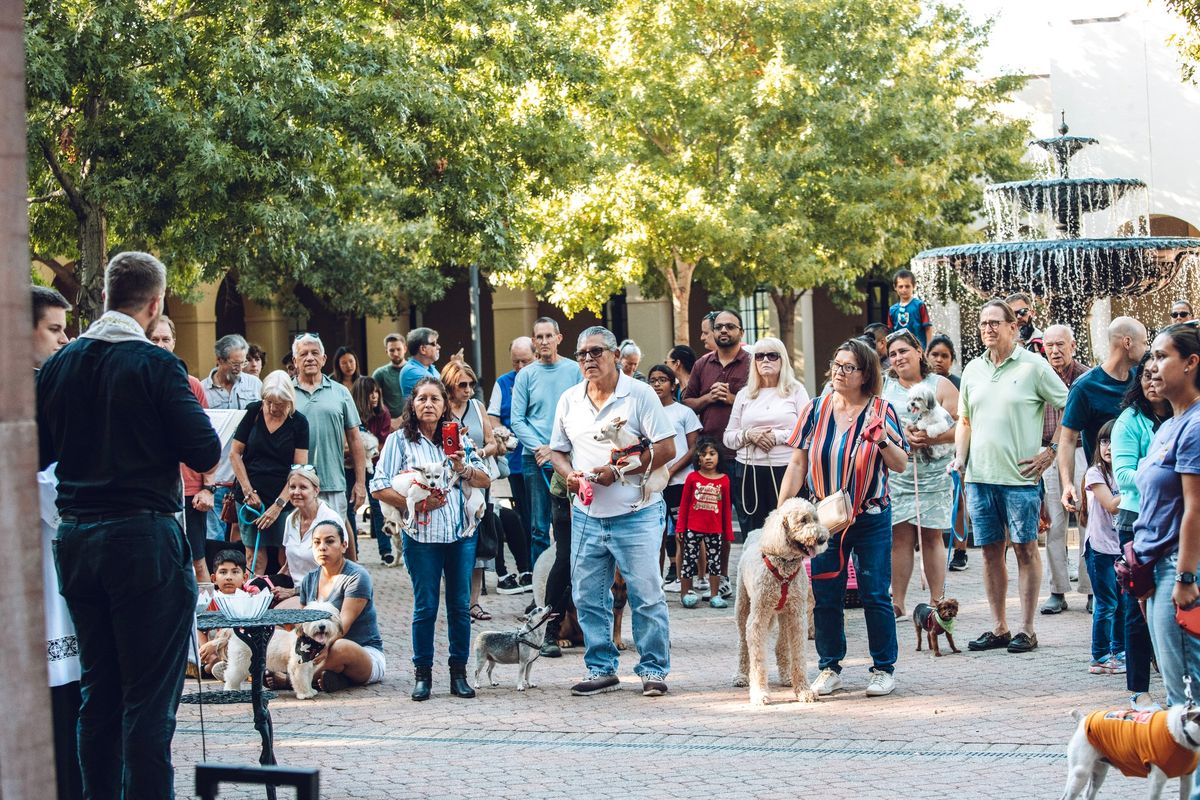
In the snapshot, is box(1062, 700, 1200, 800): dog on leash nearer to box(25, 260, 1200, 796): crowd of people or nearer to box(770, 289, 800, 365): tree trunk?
box(25, 260, 1200, 796): crowd of people

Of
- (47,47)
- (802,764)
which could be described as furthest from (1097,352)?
(802,764)

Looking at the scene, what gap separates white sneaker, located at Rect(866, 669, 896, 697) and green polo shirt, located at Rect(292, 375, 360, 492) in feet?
16.3

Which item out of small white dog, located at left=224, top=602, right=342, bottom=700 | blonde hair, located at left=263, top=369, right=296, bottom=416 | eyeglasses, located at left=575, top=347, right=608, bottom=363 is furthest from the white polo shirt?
blonde hair, located at left=263, top=369, right=296, bottom=416

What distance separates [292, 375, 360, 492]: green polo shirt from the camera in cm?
1139

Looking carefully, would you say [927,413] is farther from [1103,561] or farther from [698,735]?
[698,735]

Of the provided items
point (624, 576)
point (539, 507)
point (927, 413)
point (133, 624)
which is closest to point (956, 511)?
point (927, 413)

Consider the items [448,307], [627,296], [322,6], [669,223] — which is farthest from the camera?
[448,307]

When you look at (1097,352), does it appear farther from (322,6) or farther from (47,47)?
(47,47)

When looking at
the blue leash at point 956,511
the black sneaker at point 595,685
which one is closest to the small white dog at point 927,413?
the blue leash at point 956,511

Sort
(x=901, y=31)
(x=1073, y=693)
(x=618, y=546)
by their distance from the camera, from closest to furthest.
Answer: (x=1073, y=693) → (x=618, y=546) → (x=901, y=31)

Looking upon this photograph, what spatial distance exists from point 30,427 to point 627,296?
Answer: 36940 millimetres

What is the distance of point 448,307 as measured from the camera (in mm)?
43250

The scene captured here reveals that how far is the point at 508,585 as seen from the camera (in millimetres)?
12984

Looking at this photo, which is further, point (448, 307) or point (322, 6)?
point (448, 307)
